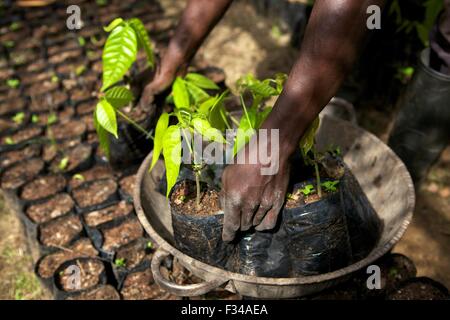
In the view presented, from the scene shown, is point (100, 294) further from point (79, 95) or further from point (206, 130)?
point (79, 95)

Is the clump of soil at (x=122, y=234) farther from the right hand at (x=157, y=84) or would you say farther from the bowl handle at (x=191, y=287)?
the bowl handle at (x=191, y=287)

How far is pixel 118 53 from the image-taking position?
1.58 m

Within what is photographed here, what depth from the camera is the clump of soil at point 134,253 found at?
2.11 meters

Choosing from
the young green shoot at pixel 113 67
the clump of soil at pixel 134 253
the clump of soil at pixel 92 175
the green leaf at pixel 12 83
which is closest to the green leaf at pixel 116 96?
the young green shoot at pixel 113 67

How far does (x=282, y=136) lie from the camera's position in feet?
4.26

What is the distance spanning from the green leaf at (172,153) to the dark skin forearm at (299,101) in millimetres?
178

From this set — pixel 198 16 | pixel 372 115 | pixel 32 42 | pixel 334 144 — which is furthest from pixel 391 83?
pixel 32 42

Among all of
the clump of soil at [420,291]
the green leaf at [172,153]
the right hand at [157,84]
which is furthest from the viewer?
the right hand at [157,84]

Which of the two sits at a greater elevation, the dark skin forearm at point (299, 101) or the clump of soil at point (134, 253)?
the dark skin forearm at point (299, 101)

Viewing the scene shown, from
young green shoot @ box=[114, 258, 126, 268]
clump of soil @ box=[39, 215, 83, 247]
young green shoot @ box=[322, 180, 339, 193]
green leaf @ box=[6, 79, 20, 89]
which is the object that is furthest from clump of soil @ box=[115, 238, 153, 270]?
green leaf @ box=[6, 79, 20, 89]

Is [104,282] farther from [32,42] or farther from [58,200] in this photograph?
[32,42]

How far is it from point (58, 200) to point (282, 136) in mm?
1559

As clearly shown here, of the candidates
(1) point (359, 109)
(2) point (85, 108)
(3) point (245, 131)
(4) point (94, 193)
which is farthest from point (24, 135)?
(1) point (359, 109)

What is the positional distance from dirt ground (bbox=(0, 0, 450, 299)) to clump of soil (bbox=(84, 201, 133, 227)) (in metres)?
0.36
